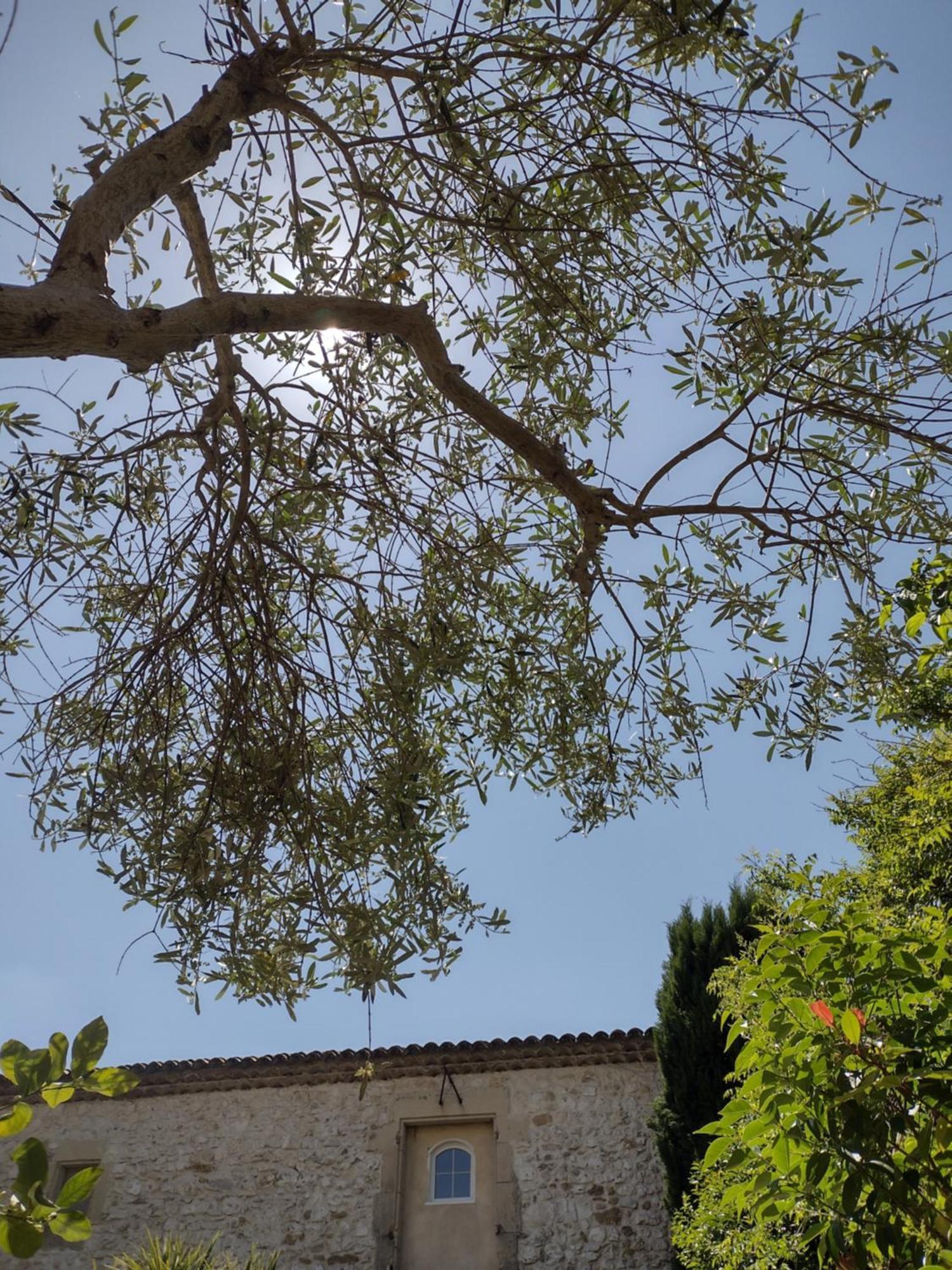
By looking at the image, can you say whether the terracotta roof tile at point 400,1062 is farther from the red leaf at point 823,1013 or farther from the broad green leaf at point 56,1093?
the broad green leaf at point 56,1093

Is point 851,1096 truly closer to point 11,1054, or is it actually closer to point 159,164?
point 11,1054

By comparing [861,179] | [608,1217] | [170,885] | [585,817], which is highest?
[861,179]

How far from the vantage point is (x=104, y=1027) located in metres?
1.36

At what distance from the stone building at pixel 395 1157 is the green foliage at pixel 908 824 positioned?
3.52 m

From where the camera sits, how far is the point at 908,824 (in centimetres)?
912

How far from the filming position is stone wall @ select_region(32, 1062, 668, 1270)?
1020 cm

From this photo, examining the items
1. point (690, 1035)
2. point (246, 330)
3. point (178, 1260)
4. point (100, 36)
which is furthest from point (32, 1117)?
point (690, 1035)

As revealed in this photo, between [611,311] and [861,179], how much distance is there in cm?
128

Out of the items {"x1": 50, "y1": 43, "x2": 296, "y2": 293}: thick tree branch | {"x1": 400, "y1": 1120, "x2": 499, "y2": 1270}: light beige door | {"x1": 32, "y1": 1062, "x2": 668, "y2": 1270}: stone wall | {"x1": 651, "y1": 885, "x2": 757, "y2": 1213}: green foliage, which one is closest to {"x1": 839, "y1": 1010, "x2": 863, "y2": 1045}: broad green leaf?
{"x1": 50, "y1": 43, "x2": 296, "y2": 293}: thick tree branch

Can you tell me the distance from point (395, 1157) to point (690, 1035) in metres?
3.34

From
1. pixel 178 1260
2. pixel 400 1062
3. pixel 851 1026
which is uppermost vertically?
pixel 400 1062

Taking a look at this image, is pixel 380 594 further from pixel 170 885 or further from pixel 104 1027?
pixel 104 1027

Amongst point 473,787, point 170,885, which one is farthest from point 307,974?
point 473,787

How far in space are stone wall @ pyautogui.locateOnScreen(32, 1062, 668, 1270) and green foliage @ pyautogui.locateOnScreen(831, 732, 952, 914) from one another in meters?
3.63
